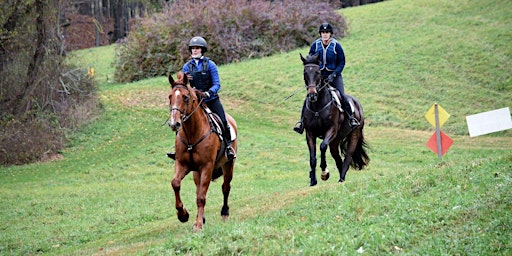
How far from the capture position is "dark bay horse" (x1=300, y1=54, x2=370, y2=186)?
1368 centimetres

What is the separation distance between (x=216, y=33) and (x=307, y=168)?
66.9 feet

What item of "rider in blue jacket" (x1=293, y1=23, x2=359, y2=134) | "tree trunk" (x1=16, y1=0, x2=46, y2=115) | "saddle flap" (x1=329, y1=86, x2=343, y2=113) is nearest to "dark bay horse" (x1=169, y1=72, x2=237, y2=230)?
"rider in blue jacket" (x1=293, y1=23, x2=359, y2=134)

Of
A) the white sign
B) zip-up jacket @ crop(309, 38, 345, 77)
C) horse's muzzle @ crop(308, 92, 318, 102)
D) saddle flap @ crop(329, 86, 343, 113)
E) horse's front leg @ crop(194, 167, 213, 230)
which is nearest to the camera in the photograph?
horse's front leg @ crop(194, 167, 213, 230)

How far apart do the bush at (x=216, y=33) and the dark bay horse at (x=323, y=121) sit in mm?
26500

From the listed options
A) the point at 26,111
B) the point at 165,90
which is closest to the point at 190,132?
the point at 26,111

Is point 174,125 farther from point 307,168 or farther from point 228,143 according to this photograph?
point 307,168

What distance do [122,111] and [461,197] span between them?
25.0m

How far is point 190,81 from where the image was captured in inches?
472

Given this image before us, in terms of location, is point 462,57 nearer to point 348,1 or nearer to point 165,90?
point 165,90

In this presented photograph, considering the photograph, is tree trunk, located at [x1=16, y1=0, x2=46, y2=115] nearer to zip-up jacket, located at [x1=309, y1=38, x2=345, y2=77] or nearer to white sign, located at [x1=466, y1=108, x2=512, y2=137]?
zip-up jacket, located at [x1=309, y1=38, x2=345, y2=77]

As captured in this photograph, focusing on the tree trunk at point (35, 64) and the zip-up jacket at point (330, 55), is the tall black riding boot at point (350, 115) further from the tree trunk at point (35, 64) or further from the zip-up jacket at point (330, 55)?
the tree trunk at point (35, 64)

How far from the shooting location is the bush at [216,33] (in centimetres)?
4216

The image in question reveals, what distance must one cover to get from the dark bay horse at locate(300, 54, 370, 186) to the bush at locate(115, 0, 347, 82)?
26500 mm

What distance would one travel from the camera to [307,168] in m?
23.9
